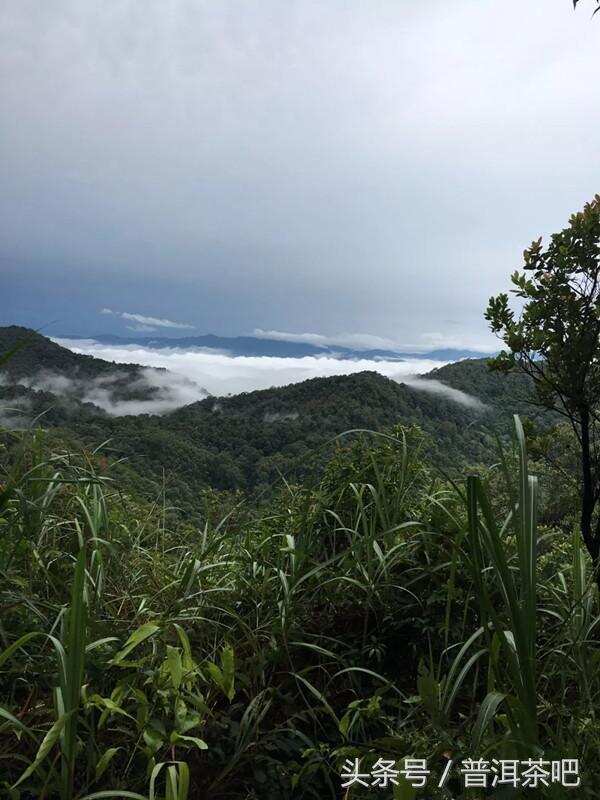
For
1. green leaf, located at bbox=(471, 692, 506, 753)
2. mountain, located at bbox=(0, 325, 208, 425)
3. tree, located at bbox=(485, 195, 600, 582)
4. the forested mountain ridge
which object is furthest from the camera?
the forested mountain ridge

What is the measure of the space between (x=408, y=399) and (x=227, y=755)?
31084 mm

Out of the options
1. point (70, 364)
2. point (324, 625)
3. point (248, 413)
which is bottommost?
point (248, 413)

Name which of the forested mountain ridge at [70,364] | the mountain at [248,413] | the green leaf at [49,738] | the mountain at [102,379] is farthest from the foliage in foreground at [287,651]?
the forested mountain ridge at [70,364]

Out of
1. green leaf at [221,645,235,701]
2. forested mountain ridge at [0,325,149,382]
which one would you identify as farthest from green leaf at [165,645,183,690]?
forested mountain ridge at [0,325,149,382]

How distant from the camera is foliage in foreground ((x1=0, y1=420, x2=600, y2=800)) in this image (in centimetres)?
102

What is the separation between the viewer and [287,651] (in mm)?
1448

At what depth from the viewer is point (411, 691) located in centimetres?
148

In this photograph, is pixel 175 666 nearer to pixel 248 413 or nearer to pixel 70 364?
pixel 248 413

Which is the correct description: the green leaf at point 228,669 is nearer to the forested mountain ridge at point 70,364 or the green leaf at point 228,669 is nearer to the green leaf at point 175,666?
the green leaf at point 175,666

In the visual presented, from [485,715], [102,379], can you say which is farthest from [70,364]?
[485,715]

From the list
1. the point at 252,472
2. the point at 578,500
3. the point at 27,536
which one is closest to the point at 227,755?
the point at 27,536

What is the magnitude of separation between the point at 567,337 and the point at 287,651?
1.77m

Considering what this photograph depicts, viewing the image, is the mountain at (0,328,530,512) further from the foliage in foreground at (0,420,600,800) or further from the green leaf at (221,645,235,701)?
the green leaf at (221,645,235,701)

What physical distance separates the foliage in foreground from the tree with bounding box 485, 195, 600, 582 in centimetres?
54
